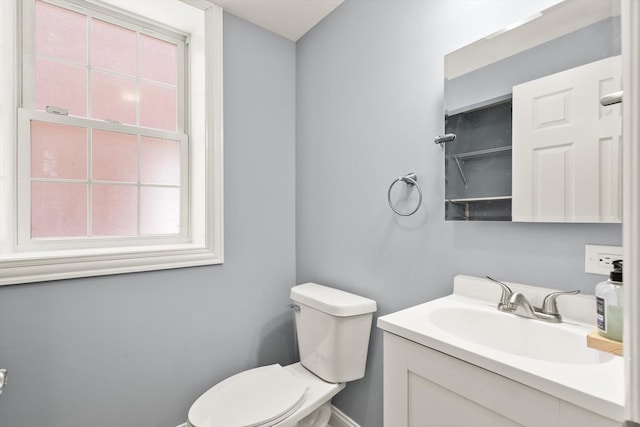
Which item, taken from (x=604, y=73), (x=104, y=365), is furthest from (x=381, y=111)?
(x=104, y=365)

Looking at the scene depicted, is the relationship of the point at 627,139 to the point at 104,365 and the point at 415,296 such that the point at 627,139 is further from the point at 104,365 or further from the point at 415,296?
the point at 104,365

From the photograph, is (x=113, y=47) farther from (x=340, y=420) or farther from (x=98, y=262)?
(x=340, y=420)

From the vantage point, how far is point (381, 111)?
4.65ft

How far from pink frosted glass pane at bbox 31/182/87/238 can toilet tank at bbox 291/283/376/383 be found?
1.15 m

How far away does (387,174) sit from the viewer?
4.58 feet

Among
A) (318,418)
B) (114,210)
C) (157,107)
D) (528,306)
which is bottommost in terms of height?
(318,418)

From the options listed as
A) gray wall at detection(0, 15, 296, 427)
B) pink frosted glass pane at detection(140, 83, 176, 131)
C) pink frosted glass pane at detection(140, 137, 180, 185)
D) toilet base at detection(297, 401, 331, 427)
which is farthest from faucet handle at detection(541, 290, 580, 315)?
pink frosted glass pane at detection(140, 83, 176, 131)

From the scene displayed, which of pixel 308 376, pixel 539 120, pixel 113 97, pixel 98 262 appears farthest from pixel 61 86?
pixel 539 120

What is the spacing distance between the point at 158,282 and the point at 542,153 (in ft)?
5.34

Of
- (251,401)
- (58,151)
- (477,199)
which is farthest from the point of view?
(58,151)

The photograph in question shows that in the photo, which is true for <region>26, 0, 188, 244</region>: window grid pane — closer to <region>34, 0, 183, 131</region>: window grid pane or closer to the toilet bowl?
<region>34, 0, 183, 131</region>: window grid pane

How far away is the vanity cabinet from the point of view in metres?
0.56

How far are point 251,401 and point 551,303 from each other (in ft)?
3.63

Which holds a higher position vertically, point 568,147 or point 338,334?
point 568,147
